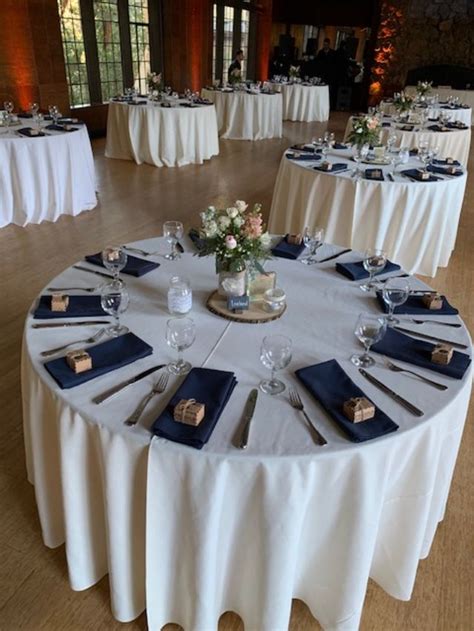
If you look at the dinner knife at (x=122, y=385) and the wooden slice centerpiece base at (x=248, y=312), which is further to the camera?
the wooden slice centerpiece base at (x=248, y=312)

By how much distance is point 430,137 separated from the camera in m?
6.29

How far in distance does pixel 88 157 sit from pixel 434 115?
5.85 meters

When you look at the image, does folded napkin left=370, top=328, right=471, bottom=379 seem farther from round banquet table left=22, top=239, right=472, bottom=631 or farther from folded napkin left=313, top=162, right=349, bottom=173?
folded napkin left=313, top=162, right=349, bottom=173

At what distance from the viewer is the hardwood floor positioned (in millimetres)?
1774

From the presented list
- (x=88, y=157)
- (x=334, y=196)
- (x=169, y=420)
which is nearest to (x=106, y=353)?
(x=169, y=420)

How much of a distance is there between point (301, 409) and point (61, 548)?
1.22 m

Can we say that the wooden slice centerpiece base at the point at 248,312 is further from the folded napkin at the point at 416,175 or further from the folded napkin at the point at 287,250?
the folded napkin at the point at 416,175

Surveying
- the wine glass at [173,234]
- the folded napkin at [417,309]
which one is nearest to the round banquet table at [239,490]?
the folded napkin at [417,309]

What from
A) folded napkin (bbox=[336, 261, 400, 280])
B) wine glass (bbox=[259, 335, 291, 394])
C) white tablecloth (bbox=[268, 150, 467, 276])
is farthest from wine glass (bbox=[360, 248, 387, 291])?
white tablecloth (bbox=[268, 150, 467, 276])

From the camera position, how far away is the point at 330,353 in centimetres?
171

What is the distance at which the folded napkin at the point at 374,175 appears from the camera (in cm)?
381

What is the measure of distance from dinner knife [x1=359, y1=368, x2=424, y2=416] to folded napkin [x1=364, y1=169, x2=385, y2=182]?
2.58m

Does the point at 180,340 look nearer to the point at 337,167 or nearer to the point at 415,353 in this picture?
the point at 415,353

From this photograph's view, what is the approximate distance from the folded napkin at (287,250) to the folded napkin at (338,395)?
89 cm
